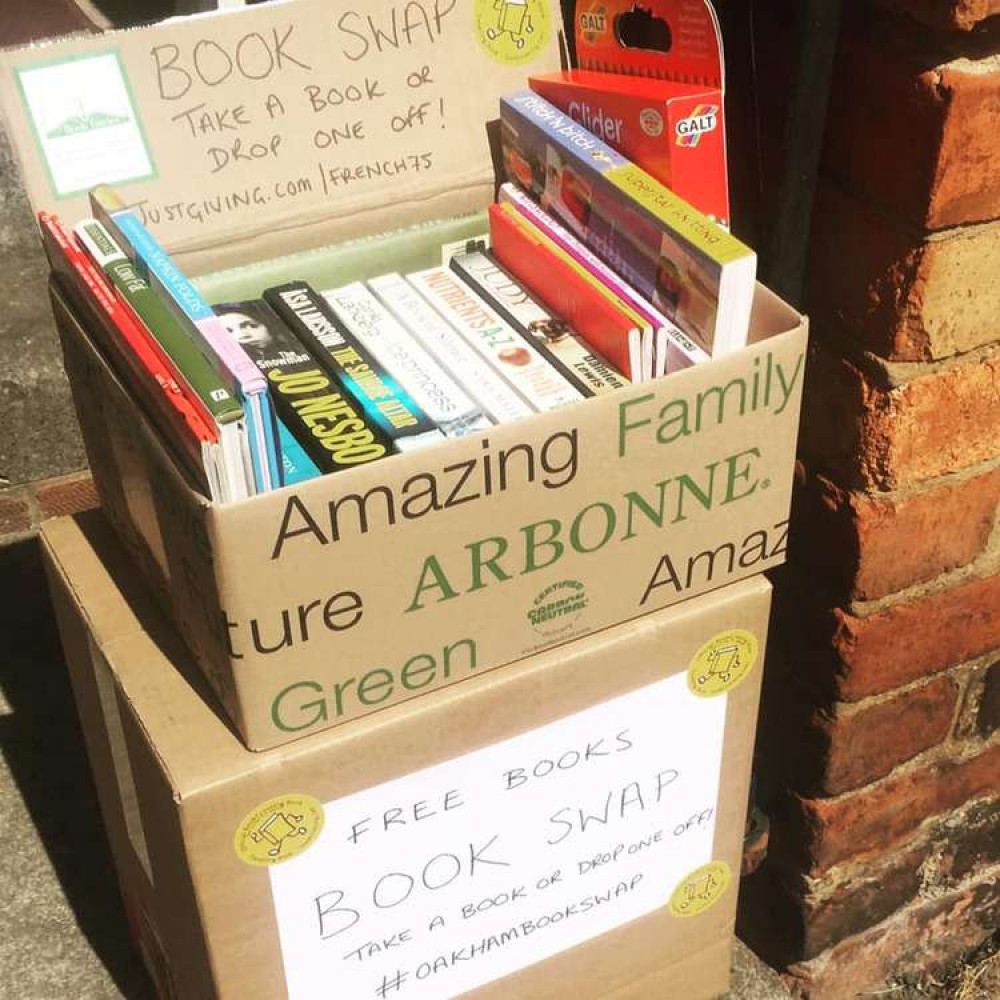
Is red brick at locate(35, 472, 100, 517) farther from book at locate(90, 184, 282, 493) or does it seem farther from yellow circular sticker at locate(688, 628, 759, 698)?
yellow circular sticker at locate(688, 628, 759, 698)

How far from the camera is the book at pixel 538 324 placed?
3.07ft

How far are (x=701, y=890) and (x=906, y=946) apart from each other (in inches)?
19.7

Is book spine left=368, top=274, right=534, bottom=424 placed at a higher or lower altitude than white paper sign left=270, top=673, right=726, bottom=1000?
higher

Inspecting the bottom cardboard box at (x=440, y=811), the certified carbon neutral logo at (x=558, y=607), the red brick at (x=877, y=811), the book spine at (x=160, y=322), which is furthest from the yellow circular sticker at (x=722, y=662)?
the book spine at (x=160, y=322)

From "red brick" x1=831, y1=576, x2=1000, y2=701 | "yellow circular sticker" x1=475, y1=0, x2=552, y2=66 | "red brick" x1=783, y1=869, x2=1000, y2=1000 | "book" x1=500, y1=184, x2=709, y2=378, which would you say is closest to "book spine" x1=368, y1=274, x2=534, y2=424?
"book" x1=500, y1=184, x2=709, y2=378

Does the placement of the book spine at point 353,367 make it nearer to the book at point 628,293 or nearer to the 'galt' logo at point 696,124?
the book at point 628,293

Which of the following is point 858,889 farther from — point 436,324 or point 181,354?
point 181,354

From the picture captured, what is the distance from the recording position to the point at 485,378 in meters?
0.93

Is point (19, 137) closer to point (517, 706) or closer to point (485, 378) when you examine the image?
point (485, 378)

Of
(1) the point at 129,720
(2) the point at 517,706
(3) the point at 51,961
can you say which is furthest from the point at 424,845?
(3) the point at 51,961

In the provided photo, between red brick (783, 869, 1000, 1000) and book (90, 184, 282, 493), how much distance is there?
99 cm

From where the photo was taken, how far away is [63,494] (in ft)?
5.44

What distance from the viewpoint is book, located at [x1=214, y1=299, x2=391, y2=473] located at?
85 cm

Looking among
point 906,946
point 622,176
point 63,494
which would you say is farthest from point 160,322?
point 906,946
